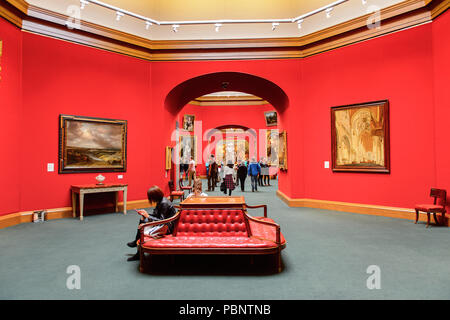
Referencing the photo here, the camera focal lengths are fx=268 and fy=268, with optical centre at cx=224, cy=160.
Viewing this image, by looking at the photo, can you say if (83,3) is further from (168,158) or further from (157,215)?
(157,215)

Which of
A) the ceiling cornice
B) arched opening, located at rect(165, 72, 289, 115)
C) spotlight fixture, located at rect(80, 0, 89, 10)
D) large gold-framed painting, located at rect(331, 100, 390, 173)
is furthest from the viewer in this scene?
arched opening, located at rect(165, 72, 289, 115)

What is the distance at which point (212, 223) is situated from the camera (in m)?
4.61

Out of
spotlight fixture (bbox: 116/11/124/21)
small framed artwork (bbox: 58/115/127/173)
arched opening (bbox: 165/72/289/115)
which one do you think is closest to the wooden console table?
small framed artwork (bbox: 58/115/127/173)

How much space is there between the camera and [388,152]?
774cm

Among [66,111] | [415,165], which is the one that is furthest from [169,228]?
[415,165]

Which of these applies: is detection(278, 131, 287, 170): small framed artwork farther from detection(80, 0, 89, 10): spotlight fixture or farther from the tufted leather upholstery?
detection(80, 0, 89, 10): spotlight fixture

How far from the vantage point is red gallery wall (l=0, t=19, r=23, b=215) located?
21.9 feet

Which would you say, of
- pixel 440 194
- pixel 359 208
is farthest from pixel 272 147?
pixel 440 194

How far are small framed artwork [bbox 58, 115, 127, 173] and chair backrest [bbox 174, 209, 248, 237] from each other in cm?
507

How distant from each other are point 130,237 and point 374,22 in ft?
29.1

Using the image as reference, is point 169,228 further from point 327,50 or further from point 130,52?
point 327,50

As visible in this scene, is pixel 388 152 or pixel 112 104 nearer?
pixel 388 152

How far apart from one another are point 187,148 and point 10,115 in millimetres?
14007

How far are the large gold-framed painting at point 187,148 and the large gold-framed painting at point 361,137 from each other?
43.3ft
